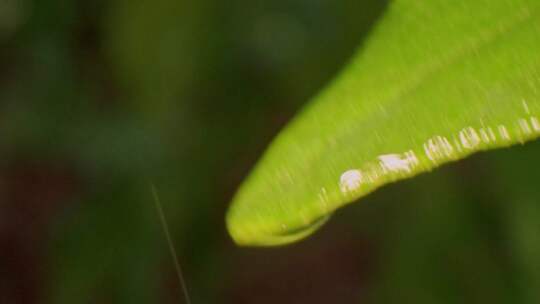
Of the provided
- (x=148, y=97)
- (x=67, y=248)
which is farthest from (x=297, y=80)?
(x=67, y=248)

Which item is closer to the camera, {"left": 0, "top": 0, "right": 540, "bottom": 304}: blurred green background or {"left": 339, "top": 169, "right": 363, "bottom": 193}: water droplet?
{"left": 339, "top": 169, "right": 363, "bottom": 193}: water droplet

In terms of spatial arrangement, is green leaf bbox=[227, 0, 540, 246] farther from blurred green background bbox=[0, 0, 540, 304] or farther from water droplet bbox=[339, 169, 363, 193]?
blurred green background bbox=[0, 0, 540, 304]

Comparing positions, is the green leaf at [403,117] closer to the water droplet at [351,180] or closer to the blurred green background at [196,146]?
the water droplet at [351,180]

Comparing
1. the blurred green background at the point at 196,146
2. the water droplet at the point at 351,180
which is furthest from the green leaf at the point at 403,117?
the blurred green background at the point at 196,146

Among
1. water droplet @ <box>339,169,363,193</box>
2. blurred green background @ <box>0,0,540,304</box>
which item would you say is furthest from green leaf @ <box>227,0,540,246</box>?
blurred green background @ <box>0,0,540,304</box>

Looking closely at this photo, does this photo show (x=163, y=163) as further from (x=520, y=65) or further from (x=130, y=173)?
(x=520, y=65)
